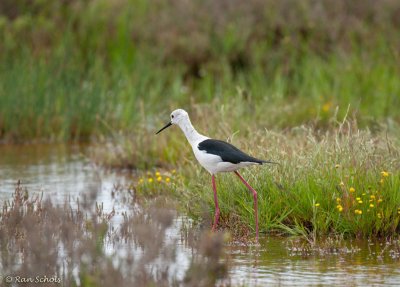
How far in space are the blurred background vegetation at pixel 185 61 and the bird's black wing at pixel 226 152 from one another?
4.26 metres

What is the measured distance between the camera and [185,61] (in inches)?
699

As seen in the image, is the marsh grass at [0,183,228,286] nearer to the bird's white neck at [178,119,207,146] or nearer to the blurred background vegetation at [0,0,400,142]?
the bird's white neck at [178,119,207,146]

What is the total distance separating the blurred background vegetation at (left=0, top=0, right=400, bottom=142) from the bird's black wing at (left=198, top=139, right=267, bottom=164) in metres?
4.26

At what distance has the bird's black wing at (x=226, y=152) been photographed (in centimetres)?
776

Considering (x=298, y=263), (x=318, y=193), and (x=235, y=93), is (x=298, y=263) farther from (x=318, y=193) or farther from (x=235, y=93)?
(x=235, y=93)

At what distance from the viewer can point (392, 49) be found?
1616 centimetres

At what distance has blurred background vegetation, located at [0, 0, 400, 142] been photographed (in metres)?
14.0

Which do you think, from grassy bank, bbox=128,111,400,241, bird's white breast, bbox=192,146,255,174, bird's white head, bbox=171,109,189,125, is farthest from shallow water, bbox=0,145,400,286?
bird's white head, bbox=171,109,189,125

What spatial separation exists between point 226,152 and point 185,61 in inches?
396

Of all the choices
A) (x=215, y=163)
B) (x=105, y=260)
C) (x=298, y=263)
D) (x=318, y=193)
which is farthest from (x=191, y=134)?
(x=105, y=260)

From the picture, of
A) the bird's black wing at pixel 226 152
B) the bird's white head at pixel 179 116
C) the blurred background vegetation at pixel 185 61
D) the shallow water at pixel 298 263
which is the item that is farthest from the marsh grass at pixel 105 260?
the blurred background vegetation at pixel 185 61

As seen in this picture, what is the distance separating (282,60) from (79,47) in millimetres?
3500

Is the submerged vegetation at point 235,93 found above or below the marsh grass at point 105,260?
above

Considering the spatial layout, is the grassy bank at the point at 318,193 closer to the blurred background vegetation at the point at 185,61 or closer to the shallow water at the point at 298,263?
the shallow water at the point at 298,263
